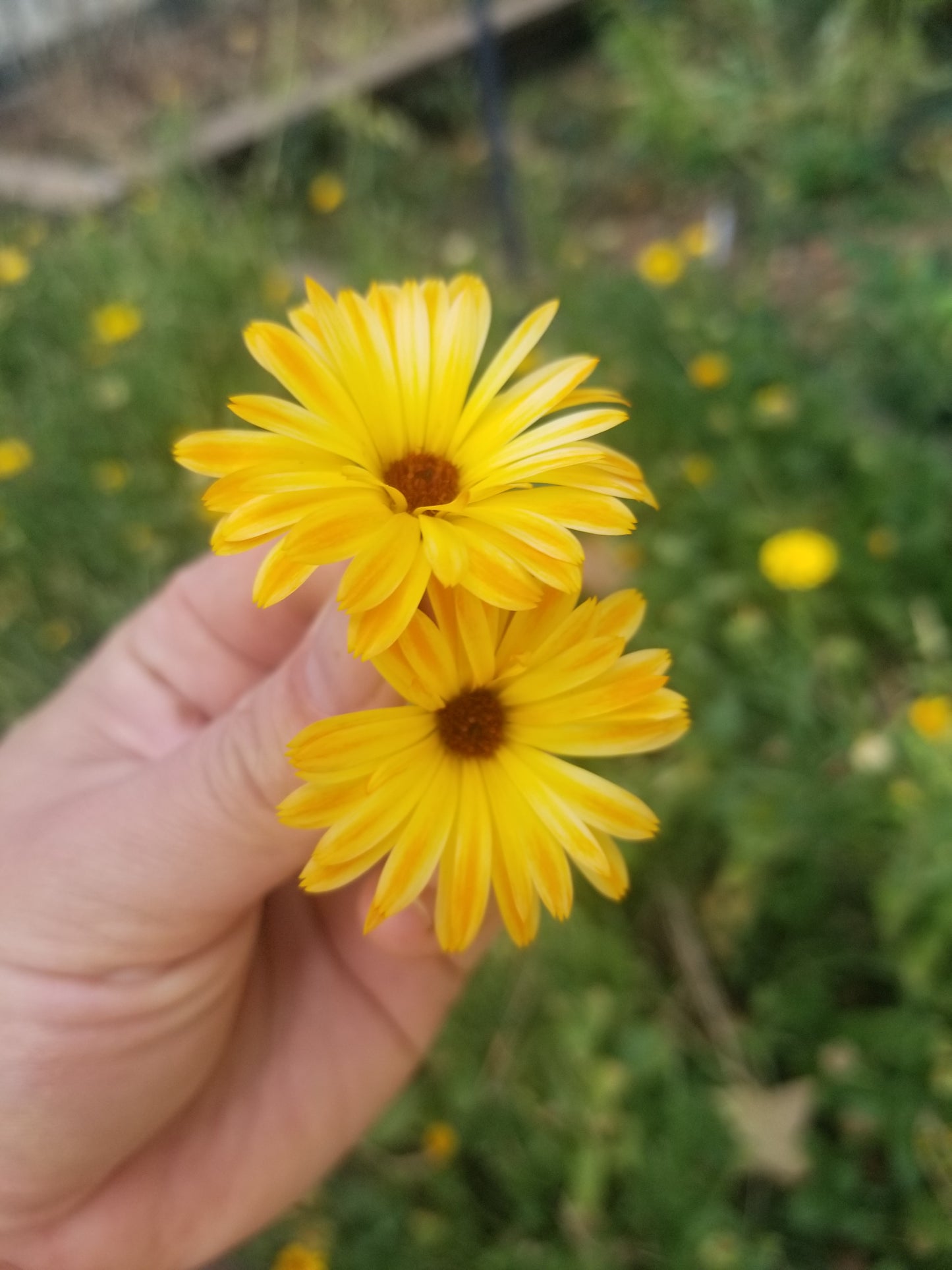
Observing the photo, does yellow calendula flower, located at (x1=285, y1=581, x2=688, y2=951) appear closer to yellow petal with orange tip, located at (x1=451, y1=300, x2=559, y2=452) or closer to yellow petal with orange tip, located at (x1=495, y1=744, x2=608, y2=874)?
yellow petal with orange tip, located at (x1=495, y1=744, x2=608, y2=874)

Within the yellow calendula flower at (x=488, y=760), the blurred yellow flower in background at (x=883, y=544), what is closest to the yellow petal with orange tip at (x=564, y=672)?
the yellow calendula flower at (x=488, y=760)

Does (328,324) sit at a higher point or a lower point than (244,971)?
higher

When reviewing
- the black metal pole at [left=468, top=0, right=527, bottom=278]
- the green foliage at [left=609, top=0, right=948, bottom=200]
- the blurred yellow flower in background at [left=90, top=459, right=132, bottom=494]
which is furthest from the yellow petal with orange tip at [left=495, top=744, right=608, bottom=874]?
the green foliage at [left=609, top=0, right=948, bottom=200]

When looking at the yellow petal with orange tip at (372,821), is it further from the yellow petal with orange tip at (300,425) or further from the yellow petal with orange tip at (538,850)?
the yellow petal with orange tip at (300,425)

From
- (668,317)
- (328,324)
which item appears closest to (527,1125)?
(328,324)

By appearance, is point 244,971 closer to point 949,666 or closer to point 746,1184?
point 746,1184

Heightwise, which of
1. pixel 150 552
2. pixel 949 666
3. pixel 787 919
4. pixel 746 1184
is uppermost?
pixel 150 552

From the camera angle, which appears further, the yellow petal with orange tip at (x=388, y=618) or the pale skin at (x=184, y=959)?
the pale skin at (x=184, y=959)

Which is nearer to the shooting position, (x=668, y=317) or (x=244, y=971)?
A: (x=244, y=971)
